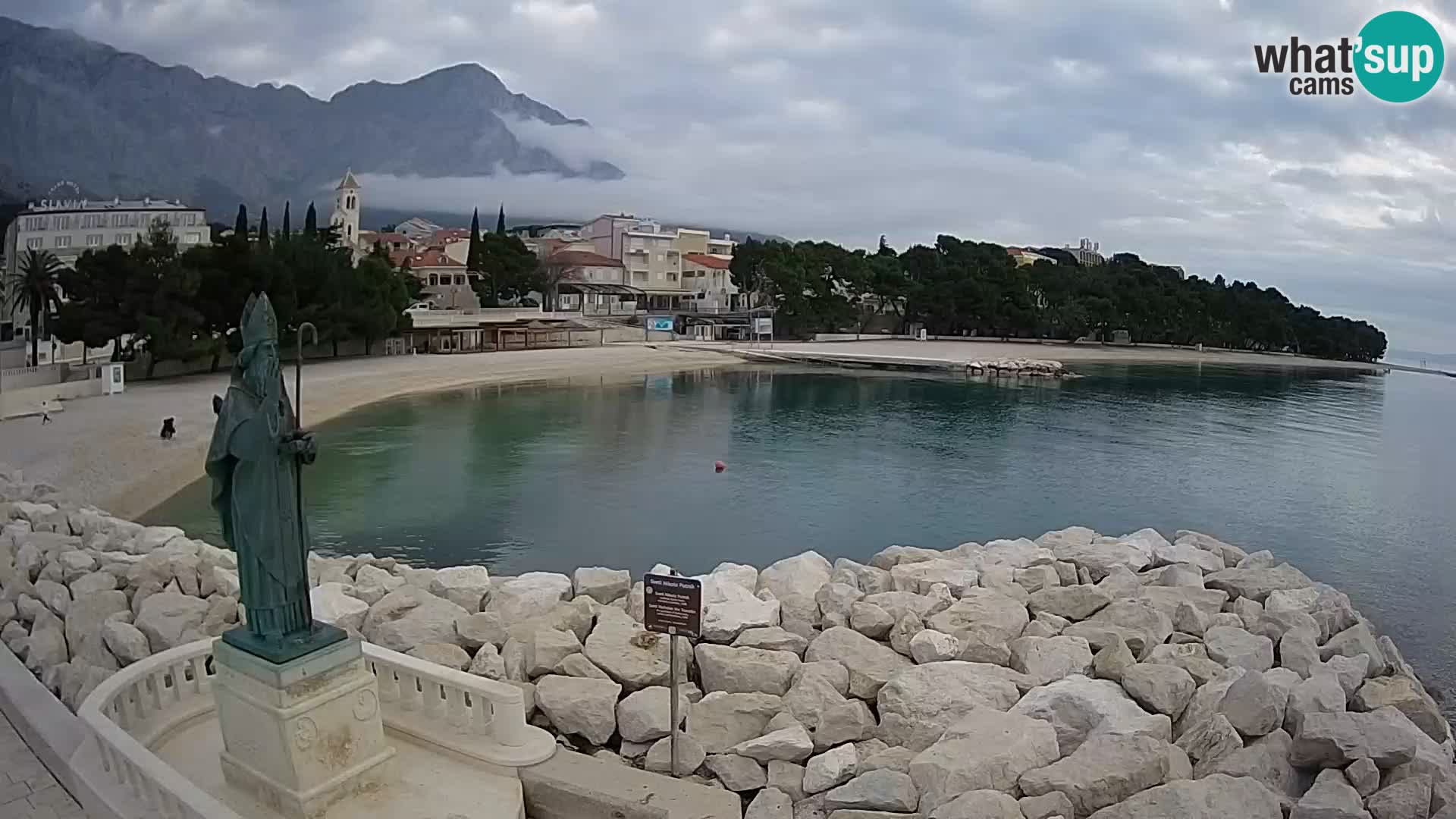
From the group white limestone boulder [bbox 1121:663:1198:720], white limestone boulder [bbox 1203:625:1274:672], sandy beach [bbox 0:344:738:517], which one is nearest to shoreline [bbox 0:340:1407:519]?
sandy beach [bbox 0:344:738:517]

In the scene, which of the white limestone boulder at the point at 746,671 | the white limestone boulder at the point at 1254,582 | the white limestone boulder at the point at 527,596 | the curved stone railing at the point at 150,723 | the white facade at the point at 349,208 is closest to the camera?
the curved stone railing at the point at 150,723

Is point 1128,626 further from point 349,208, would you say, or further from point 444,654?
point 349,208

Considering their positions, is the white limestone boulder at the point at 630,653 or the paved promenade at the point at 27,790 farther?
the white limestone boulder at the point at 630,653

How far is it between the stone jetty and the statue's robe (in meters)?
1.91

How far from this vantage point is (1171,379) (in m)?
45.3

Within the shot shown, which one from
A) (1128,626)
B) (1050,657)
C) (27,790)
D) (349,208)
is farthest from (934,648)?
(349,208)

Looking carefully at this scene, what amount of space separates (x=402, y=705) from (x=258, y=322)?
2.06 meters

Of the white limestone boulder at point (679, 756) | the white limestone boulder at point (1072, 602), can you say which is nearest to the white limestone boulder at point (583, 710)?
the white limestone boulder at point (679, 756)

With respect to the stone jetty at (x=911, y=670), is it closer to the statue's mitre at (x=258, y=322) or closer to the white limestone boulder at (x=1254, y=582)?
the white limestone boulder at (x=1254, y=582)

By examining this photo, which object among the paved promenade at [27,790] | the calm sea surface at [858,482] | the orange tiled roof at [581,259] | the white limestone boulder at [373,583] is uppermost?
the orange tiled roof at [581,259]

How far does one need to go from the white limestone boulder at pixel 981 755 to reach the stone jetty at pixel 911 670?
0.01 metres

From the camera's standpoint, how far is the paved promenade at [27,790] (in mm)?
4004

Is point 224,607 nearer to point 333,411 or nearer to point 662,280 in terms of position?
point 333,411

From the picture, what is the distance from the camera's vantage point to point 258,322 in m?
3.94
